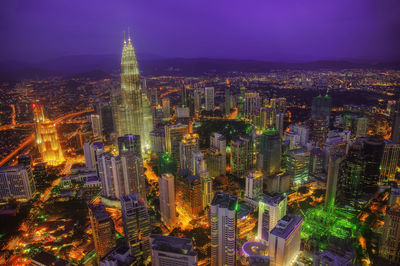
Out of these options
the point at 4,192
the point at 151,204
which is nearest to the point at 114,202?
Answer: the point at 151,204

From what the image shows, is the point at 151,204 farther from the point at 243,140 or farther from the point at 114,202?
the point at 243,140

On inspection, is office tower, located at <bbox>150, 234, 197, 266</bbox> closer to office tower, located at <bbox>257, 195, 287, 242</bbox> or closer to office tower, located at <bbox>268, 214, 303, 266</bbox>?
office tower, located at <bbox>268, 214, 303, 266</bbox>

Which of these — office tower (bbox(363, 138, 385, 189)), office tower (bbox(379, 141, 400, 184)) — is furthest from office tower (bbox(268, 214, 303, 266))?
office tower (bbox(379, 141, 400, 184))

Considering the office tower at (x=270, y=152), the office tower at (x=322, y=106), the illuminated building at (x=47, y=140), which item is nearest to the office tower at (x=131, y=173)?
the illuminated building at (x=47, y=140)

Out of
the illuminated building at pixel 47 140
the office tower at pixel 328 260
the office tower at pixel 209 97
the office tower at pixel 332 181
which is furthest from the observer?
the office tower at pixel 209 97

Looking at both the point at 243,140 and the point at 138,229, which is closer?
the point at 138,229

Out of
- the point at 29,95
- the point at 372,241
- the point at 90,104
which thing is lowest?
the point at 372,241

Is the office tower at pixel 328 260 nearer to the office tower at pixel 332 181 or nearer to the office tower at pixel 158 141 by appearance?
the office tower at pixel 332 181
